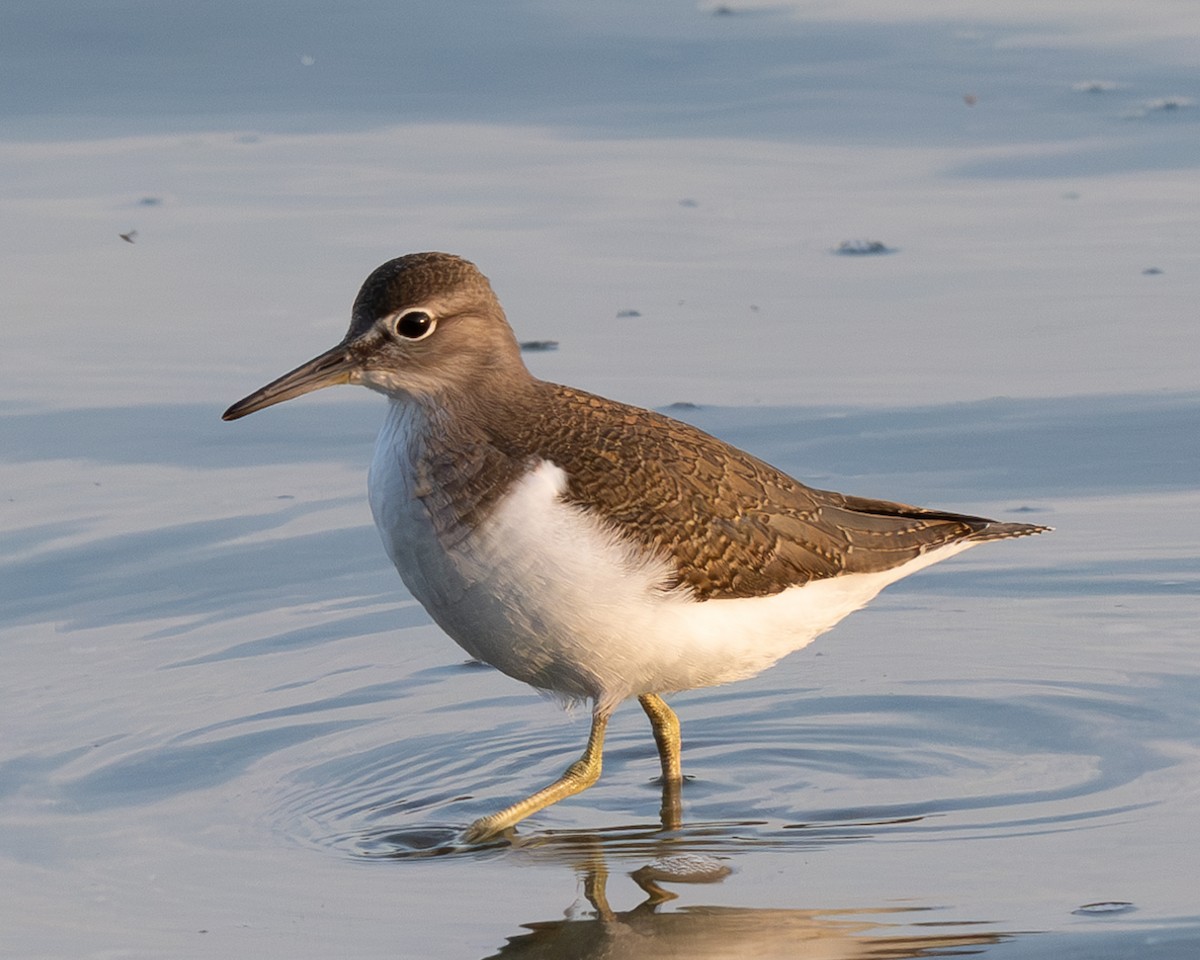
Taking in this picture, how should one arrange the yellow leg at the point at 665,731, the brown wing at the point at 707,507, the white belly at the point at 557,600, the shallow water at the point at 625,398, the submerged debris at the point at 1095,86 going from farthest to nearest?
the submerged debris at the point at 1095,86, the yellow leg at the point at 665,731, the brown wing at the point at 707,507, the white belly at the point at 557,600, the shallow water at the point at 625,398

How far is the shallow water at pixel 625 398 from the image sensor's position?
5.37 m

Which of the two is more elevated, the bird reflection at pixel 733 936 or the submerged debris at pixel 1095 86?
the submerged debris at pixel 1095 86

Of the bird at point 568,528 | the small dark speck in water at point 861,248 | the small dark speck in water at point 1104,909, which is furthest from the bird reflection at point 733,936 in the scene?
the small dark speck in water at point 861,248

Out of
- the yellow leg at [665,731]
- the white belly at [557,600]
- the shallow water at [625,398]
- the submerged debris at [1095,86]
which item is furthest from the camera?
the submerged debris at [1095,86]

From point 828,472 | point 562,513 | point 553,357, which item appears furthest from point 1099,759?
point 553,357

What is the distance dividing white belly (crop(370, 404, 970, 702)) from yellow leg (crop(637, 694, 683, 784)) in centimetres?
16

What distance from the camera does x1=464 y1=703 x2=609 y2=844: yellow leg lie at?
5.75 m

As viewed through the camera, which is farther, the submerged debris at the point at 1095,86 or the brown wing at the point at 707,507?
the submerged debris at the point at 1095,86

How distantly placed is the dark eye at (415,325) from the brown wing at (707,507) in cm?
39

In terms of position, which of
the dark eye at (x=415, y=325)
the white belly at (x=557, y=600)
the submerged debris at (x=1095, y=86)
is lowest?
the white belly at (x=557, y=600)

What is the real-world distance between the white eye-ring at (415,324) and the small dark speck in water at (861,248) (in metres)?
4.28

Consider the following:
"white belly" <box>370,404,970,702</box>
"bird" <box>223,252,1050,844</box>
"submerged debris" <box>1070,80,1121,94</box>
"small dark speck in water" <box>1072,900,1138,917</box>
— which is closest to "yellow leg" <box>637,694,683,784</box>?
"bird" <box>223,252,1050,844</box>

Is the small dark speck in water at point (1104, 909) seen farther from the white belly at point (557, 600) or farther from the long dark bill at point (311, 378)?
the long dark bill at point (311, 378)

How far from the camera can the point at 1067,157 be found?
11258 millimetres
